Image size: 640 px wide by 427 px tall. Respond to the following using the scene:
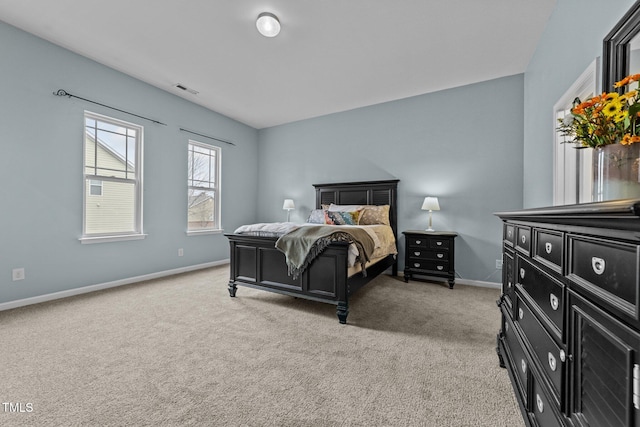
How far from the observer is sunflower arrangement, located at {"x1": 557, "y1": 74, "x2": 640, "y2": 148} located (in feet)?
3.25

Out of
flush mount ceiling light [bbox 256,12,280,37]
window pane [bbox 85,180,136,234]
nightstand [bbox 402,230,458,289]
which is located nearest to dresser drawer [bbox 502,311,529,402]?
nightstand [bbox 402,230,458,289]

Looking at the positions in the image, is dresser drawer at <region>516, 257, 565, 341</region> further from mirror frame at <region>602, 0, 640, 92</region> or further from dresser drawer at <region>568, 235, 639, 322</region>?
mirror frame at <region>602, 0, 640, 92</region>

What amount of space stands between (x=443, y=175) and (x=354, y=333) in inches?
111

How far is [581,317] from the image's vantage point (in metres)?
0.77

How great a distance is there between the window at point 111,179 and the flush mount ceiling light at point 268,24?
240 cm

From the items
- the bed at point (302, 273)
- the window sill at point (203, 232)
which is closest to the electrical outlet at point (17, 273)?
the window sill at point (203, 232)

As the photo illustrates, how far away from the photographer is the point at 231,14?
2547 millimetres

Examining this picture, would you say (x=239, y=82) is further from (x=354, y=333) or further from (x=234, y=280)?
(x=354, y=333)

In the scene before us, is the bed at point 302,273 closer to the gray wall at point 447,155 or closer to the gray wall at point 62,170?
the gray wall at point 447,155

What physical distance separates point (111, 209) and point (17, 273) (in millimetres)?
1113

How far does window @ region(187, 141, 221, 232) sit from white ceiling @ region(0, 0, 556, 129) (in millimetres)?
1109

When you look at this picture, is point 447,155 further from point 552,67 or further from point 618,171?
point 618,171

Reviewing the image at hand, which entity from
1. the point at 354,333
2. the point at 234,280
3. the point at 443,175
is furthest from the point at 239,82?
the point at 354,333

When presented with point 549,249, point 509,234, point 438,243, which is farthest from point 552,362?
point 438,243
